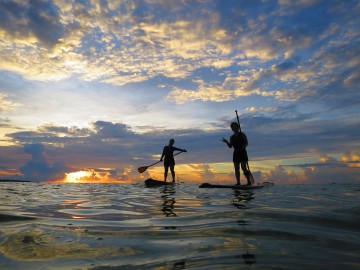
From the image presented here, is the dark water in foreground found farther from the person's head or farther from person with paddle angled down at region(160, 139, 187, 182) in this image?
person with paddle angled down at region(160, 139, 187, 182)

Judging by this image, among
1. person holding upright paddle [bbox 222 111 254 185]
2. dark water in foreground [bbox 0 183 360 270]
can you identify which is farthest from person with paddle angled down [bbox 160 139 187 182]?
dark water in foreground [bbox 0 183 360 270]

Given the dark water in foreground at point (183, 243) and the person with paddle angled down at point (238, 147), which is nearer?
the dark water in foreground at point (183, 243)

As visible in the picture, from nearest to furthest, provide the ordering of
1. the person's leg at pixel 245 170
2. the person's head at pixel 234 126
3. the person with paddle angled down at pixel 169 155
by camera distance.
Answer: the person's head at pixel 234 126
the person's leg at pixel 245 170
the person with paddle angled down at pixel 169 155

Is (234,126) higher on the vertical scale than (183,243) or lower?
higher

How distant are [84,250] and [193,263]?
992mm

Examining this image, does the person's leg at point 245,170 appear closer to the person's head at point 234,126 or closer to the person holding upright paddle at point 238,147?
the person holding upright paddle at point 238,147

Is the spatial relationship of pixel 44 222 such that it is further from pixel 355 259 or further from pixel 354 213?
pixel 354 213

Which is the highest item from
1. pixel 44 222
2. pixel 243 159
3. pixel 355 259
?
pixel 243 159

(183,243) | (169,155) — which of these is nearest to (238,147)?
(169,155)

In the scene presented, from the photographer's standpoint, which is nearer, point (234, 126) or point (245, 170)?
point (234, 126)

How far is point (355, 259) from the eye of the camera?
2051 mm

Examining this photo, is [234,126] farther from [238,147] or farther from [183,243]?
[183,243]

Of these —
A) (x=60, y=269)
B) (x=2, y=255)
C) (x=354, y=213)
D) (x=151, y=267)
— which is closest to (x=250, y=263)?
(x=151, y=267)

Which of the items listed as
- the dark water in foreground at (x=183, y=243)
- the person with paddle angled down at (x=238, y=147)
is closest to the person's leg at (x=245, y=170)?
the person with paddle angled down at (x=238, y=147)
